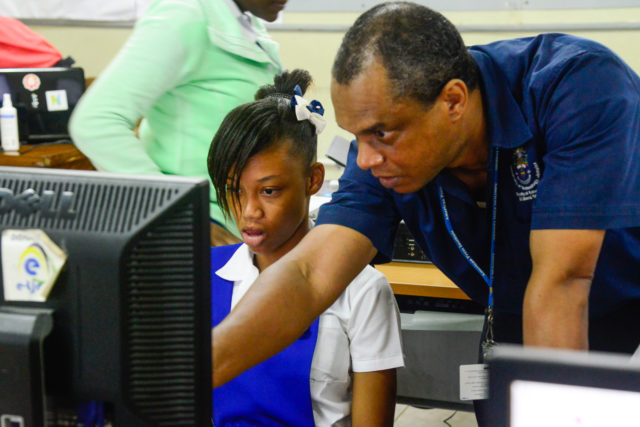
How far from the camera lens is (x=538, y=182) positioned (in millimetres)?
1098

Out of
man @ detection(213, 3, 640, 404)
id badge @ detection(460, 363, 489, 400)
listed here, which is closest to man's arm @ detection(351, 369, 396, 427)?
id badge @ detection(460, 363, 489, 400)

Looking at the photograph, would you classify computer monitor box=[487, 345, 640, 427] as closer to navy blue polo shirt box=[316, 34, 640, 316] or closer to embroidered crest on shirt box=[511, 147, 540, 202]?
navy blue polo shirt box=[316, 34, 640, 316]

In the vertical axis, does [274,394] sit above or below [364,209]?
below

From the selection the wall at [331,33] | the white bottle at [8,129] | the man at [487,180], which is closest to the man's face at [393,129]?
the man at [487,180]

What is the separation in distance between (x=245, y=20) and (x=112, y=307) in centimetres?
120

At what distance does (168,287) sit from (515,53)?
74cm

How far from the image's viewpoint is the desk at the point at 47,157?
2.84 m

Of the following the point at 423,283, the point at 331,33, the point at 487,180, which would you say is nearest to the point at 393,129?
the point at 487,180

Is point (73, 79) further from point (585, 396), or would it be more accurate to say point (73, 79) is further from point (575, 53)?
point (585, 396)

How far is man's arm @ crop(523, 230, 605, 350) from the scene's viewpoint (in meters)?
0.97

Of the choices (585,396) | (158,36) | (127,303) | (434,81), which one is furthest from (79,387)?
(158,36)

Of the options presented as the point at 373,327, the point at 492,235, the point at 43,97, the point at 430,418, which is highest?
the point at 492,235

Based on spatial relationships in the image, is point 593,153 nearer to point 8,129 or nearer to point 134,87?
point 134,87

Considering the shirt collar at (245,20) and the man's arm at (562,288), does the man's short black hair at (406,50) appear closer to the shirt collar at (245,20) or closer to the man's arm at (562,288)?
the man's arm at (562,288)
